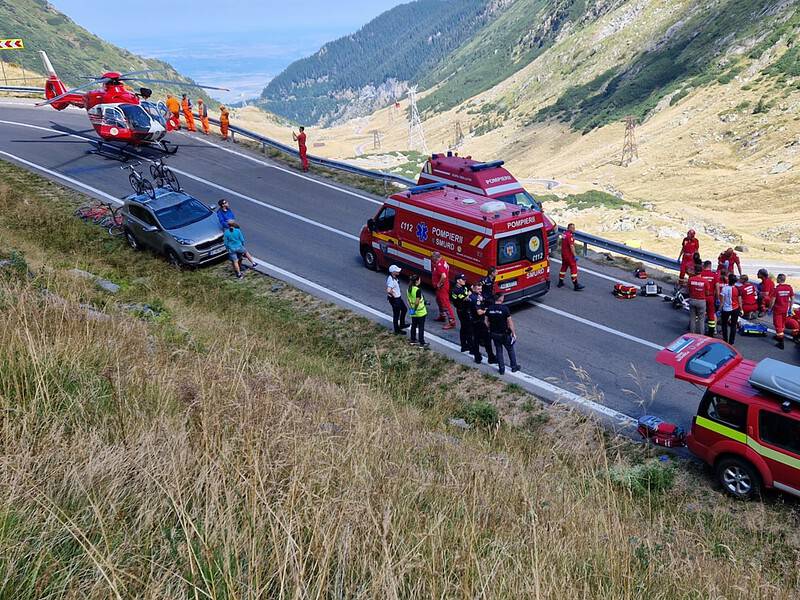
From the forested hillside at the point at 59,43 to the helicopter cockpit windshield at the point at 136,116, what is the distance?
78401 mm

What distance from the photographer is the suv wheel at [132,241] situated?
61.9 feet

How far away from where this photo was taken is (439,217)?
1549cm

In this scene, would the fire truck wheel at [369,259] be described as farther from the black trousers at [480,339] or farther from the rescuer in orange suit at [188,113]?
the rescuer in orange suit at [188,113]

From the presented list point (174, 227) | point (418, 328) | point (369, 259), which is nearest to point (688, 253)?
point (418, 328)

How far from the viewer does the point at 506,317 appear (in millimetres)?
12266

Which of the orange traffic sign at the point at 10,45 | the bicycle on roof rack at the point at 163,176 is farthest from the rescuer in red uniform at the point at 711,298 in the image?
the orange traffic sign at the point at 10,45

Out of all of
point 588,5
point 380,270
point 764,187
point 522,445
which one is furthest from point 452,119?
point 522,445

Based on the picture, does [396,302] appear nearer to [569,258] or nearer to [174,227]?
[569,258]

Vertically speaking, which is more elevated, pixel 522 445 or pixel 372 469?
pixel 372 469

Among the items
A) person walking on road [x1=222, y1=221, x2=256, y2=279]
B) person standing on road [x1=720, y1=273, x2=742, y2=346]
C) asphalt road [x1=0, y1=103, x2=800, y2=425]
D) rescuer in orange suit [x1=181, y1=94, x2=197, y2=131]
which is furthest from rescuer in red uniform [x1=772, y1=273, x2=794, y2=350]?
rescuer in orange suit [x1=181, y1=94, x2=197, y2=131]

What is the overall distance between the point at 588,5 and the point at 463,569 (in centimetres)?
14026

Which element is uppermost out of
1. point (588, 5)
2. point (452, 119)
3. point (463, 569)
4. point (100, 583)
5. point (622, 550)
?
point (588, 5)

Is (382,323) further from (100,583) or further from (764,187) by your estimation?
(764,187)

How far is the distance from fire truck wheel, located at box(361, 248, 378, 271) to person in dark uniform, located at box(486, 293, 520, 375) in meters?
5.90
